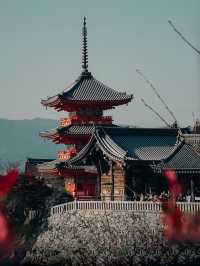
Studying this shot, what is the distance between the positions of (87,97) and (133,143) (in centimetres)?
1183

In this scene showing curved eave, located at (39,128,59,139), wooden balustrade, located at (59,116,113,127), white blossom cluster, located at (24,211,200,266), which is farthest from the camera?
wooden balustrade, located at (59,116,113,127)

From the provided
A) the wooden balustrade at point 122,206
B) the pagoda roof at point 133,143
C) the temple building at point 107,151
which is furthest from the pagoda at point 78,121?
the wooden balustrade at point 122,206

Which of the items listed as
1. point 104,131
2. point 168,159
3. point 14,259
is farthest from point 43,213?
point 168,159

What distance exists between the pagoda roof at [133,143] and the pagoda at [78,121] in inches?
227

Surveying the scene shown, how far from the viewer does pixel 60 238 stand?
38.5m

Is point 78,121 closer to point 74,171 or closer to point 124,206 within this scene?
point 74,171

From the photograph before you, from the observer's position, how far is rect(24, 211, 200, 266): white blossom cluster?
33000 millimetres

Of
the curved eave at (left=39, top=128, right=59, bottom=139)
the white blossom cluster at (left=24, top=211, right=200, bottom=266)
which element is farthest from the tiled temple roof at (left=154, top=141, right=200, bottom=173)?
the curved eave at (left=39, top=128, right=59, bottom=139)

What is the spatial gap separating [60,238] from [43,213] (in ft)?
15.6

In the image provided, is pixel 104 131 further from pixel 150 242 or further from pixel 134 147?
pixel 150 242

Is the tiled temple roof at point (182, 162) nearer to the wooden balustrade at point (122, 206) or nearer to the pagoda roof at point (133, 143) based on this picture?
the pagoda roof at point (133, 143)

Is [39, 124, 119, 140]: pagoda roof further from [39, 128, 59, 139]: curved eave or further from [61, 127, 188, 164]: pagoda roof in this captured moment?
[61, 127, 188, 164]: pagoda roof

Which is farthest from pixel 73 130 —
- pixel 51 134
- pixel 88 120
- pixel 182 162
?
pixel 182 162

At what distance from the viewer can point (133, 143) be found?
43344 mm
